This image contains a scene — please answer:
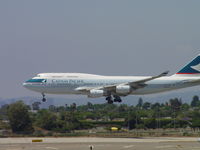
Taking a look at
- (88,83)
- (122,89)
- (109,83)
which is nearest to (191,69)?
(122,89)

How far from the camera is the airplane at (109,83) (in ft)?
259

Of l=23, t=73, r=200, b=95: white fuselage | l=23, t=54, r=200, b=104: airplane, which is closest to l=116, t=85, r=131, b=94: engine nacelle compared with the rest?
l=23, t=54, r=200, b=104: airplane

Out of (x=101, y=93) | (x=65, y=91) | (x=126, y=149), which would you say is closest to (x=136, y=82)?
(x=101, y=93)

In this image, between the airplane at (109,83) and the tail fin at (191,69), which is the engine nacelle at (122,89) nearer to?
the airplane at (109,83)

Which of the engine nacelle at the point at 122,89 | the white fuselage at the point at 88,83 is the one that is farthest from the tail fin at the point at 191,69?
the engine nacelle at the point at 122,89

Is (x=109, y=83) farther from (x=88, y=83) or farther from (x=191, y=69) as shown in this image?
(x=191, y=69)

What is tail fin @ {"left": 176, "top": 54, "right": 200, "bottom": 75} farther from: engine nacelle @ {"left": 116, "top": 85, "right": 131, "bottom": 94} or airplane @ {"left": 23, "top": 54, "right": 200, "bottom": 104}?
engine nacelle @ {"left": 116, "top": 85, "right": 131, "bottom": 94}

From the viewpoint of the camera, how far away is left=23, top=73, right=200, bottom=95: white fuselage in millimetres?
78875

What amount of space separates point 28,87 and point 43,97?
136 inches

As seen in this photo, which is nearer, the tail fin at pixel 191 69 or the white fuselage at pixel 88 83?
the white fuselage at pixel 88 83

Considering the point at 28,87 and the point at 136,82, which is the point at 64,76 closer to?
the point at 28,87

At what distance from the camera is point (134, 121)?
303ft

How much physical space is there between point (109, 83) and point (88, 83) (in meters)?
4.22

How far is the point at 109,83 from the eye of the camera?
83.0 meters
